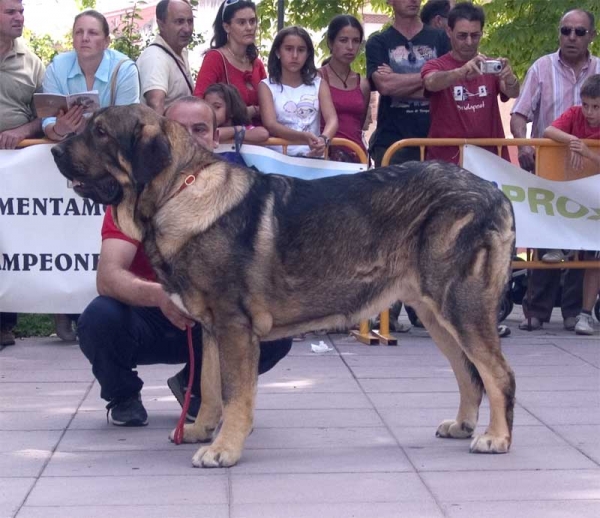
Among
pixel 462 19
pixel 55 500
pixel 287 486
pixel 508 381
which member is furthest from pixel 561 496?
pixel 462 19

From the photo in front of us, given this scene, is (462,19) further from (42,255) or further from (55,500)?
(55,500)

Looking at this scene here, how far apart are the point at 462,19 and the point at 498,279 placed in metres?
3.98

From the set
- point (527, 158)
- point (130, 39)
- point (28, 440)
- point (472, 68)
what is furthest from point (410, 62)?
point (28, 440)

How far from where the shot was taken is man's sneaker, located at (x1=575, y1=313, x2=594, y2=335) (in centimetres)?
930

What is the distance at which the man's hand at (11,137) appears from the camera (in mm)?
8625

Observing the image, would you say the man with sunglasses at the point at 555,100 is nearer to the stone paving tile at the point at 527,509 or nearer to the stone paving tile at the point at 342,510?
the stone paving tile at the point at 527,509

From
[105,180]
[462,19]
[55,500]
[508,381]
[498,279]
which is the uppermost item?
[462,19]

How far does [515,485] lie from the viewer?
4.98 meters

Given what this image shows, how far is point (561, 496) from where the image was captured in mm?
4801

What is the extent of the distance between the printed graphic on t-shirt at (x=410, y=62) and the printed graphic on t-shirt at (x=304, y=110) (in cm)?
88

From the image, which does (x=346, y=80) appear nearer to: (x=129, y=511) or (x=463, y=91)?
(x=463, y=91)

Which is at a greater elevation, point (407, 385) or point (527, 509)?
point (527, 509)

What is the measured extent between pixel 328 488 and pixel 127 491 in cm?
89

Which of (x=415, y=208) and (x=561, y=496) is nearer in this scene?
(x=561, y=496)
